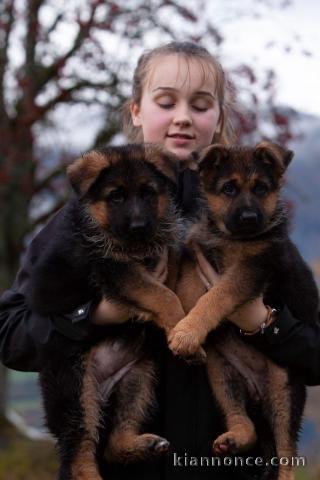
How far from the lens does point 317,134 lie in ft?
35.4

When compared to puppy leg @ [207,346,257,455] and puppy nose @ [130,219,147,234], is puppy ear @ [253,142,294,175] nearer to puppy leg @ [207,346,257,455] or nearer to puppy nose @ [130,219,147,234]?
puppy nose @ [130,219,147,234]

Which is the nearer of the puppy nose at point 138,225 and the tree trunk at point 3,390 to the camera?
the puppy nose at point 138,225

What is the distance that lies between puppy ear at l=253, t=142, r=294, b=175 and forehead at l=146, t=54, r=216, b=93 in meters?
0.40

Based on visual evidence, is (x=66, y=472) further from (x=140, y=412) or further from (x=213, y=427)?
(x=213, y=427)

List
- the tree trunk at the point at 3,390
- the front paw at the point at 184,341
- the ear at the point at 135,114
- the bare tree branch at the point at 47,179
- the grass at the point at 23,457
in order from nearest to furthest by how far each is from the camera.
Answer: the front paw at the point at 184,341
the ear at the point at 135,114
the grass at the point at 23,457
the bare tree branch at the point at 47,179
the tree trunk at the point at 3,390

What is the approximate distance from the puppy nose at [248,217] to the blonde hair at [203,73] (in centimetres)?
72

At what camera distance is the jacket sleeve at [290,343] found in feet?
11.7

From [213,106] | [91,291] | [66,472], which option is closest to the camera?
[66,472]

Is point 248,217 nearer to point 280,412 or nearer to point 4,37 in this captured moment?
point 280,412

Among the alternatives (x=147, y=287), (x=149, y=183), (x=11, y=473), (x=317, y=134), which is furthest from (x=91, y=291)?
(x=317, y=134)

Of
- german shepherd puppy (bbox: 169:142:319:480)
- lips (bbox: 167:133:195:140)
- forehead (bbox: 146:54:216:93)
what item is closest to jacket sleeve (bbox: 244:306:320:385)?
german shepherd puppy (bbox: 169:142:319:480)

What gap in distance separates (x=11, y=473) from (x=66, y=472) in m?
6.87

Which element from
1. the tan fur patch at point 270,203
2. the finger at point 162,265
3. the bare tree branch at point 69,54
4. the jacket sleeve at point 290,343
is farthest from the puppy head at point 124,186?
the bare tree branch at point 69,54

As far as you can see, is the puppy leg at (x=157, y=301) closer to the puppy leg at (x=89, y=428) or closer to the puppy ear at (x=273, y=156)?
the puppy leg at (x=89, y=428)
